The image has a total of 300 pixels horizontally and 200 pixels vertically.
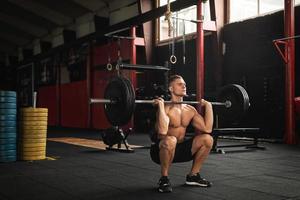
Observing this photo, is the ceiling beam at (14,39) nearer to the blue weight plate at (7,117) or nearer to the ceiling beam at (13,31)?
the ceiling beam at (13,31)

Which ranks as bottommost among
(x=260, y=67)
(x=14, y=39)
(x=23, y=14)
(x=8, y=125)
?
(x=8, y=125)

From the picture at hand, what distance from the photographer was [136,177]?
3096 mm

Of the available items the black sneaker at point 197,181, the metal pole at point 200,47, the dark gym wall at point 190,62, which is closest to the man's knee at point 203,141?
the black sneaker at point 197,181

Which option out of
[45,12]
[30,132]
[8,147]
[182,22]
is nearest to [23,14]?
[45,12]

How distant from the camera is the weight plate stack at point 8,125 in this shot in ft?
12.8

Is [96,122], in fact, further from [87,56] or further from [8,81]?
[8,81]

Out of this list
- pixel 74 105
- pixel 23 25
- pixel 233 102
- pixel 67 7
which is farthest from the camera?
pixel 23 25

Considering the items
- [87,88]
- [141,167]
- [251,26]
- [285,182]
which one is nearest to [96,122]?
[87,88]

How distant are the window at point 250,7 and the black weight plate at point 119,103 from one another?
4379 mm

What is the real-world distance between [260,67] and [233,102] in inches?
138

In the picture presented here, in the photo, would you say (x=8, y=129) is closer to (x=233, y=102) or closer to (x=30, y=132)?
(x=30, y=132)

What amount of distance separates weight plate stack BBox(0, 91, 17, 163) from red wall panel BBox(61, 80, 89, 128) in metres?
6.92

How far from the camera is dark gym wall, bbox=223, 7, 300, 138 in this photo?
6250 mm

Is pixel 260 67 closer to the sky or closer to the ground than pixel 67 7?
closer to the ground
